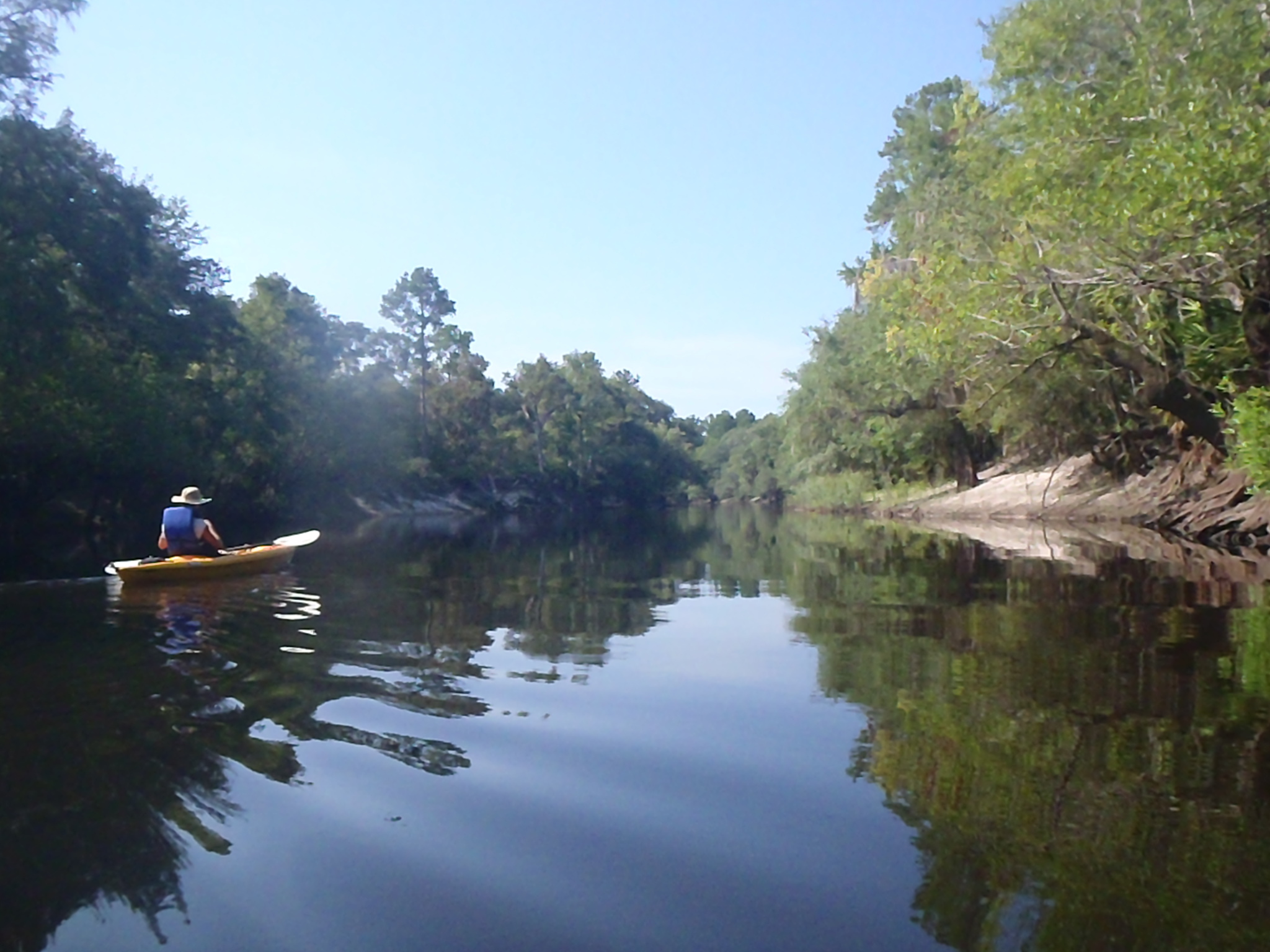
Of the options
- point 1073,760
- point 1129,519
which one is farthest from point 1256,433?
point 1073,760

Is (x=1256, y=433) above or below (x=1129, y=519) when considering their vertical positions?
above

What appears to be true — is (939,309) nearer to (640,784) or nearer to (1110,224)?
(1110,224)

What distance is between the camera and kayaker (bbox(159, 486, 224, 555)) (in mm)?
13156

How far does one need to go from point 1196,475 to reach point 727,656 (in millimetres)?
18803

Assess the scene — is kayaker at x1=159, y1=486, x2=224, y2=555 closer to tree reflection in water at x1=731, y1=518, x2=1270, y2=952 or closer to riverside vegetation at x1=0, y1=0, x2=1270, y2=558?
tree reflection in water at x1=731, y1=518, x2=1270, y2=952

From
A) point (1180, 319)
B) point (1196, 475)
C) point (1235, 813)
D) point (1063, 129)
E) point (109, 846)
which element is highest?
point (1063, 129)

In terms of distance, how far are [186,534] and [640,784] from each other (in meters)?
10.5

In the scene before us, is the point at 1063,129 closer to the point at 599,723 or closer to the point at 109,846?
the point at 599,723

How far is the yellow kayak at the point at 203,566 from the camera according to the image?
12.2 metres

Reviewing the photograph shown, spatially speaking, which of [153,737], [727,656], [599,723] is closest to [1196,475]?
[727,656]

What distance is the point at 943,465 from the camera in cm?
4056

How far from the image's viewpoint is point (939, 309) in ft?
58.2

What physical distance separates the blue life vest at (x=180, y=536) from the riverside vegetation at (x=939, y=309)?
1016 centimetres

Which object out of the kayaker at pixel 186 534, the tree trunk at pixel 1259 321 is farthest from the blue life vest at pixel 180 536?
the tree trunk at pixel 1259 321
